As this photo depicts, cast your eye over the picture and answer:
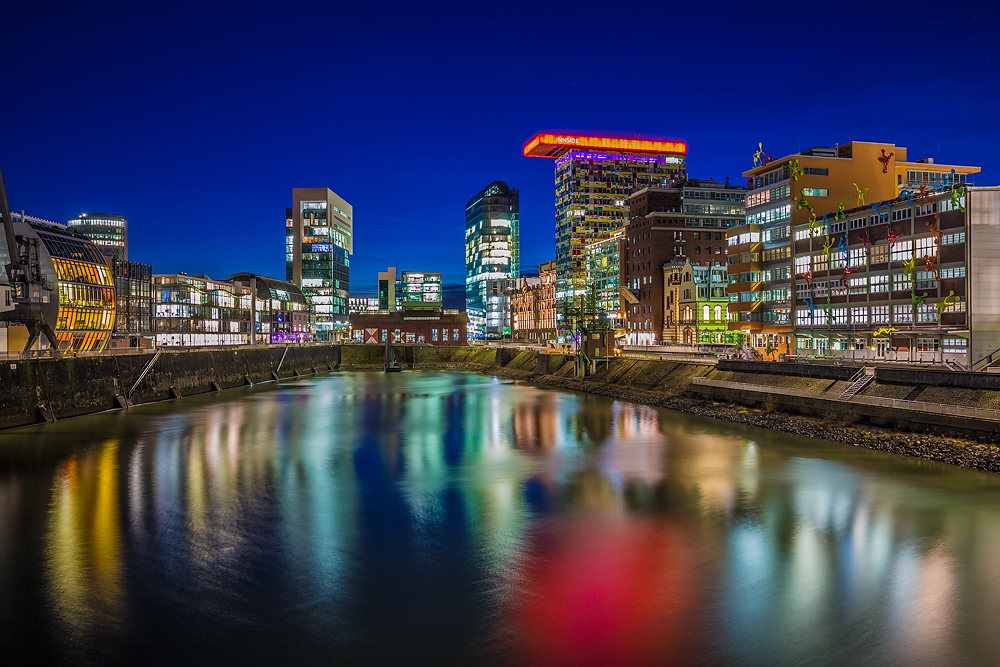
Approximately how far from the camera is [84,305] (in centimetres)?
9638

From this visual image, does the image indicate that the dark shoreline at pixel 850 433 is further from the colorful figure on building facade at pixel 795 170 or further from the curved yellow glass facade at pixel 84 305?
the curved yellow glass facade at pixel 84 305

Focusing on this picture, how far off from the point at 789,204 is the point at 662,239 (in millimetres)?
56778

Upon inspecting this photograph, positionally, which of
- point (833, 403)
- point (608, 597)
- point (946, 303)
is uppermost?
point (946, 303)

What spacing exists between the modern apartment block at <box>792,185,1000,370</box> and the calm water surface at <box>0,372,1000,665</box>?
26314mm

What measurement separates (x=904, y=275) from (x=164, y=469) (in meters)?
68.8

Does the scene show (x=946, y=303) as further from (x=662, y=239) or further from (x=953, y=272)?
(x=662, y=239)

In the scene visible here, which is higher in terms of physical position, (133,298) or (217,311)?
(133,298)

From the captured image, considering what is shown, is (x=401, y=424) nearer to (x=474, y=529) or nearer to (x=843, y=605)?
(x=474, y=529)

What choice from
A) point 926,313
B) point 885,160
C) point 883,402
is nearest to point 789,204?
point 885,160

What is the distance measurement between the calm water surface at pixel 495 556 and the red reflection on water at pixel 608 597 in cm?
8

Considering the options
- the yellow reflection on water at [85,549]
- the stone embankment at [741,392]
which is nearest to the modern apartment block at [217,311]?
the stone embankment at [741,392]

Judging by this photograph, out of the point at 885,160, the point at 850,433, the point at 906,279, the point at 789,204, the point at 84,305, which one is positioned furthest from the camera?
the point at 84,305

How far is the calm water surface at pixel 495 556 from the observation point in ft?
49.3

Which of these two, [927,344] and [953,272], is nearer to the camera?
[953,272]
